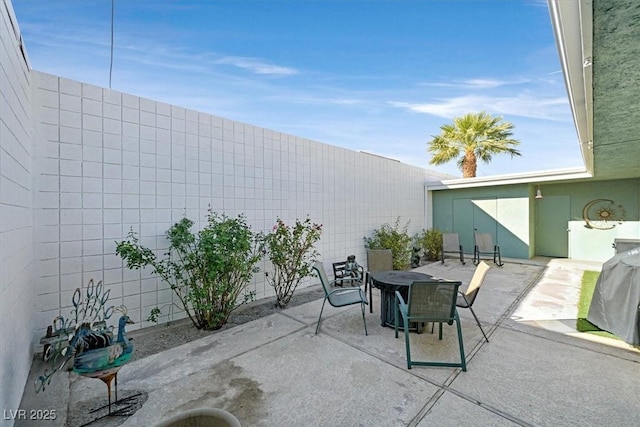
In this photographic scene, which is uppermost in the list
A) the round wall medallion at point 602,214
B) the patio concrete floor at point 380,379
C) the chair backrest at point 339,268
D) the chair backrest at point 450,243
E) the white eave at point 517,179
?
the white eave at point 517,179

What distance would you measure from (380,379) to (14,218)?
10.6 feet

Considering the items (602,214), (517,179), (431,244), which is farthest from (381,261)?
(602,214)

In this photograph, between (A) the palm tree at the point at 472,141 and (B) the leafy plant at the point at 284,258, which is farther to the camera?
(A) the palm tree at the point at 472,141

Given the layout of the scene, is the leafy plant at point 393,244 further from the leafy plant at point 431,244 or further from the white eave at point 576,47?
the white eave at point 576,47

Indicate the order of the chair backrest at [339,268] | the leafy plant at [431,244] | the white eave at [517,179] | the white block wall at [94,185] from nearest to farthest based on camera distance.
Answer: the white block wall at [94,185] → the chair backrest at [339,268] → the white eave at [517,179] → the leafy plant at [431,244]

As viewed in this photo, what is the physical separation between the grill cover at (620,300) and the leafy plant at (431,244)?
15.9 ft

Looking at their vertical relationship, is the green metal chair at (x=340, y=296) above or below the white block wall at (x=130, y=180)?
below

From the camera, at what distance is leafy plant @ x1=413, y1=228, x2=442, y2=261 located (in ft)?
26.8

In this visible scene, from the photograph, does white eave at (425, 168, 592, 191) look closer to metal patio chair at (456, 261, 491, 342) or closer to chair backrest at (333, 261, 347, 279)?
chair backrest at (333, 261, 347, 279)

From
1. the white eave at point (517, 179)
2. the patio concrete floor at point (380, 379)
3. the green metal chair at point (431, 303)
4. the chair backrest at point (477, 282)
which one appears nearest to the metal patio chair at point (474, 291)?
the chair backrest at point (477, 282)

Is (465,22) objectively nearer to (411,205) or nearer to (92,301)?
(411,205)

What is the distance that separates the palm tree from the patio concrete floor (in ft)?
24.9

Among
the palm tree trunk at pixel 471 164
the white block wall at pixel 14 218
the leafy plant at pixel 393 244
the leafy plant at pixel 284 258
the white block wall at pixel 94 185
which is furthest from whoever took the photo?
the palm tree trunk at pixel 471 164

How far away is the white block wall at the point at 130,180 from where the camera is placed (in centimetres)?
289
